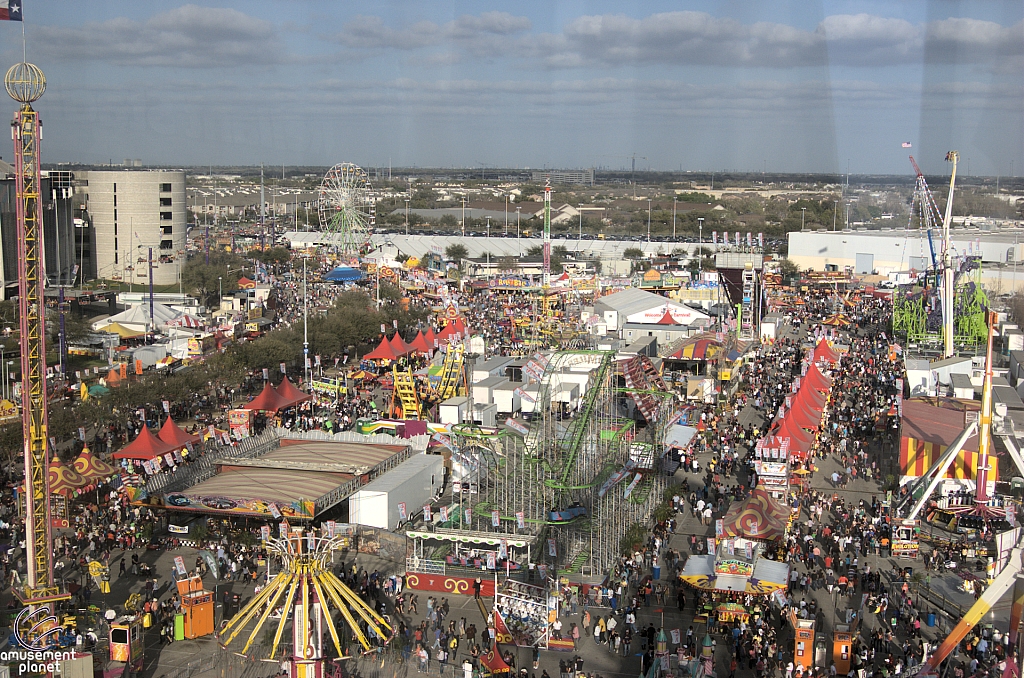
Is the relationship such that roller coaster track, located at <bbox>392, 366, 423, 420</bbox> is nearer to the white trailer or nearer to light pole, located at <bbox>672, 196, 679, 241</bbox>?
the white trailer

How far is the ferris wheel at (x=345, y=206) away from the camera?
1566 inches

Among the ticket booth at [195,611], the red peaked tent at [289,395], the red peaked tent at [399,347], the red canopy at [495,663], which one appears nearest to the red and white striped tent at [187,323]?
the red peaked tent at [399,347]

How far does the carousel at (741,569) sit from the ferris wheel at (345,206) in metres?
29.6

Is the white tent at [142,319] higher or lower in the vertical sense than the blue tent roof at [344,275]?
lower

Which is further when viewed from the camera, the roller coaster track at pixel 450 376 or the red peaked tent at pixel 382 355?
the red peaked tent at pixel 382 355

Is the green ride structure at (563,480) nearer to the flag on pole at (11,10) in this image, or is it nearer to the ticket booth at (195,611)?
the ticket booth at (195,611)

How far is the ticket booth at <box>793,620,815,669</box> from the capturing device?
8.70 metres

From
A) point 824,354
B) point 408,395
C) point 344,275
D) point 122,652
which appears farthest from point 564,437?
point 344,275

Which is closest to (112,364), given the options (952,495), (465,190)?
(952,495)

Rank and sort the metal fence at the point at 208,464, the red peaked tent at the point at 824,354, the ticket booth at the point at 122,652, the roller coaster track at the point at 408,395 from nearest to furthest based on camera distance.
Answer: the ticket booth at the point at 122,652, the metal fence at the point at 208,464, the roller coaster track at the point at 408,395, the red peaked tent at the point at 824,354

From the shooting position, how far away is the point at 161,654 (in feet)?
29.9

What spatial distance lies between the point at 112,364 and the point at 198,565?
33.0 feet

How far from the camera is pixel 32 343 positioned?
31.7ft

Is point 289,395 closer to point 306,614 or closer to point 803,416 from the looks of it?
point 803,416
